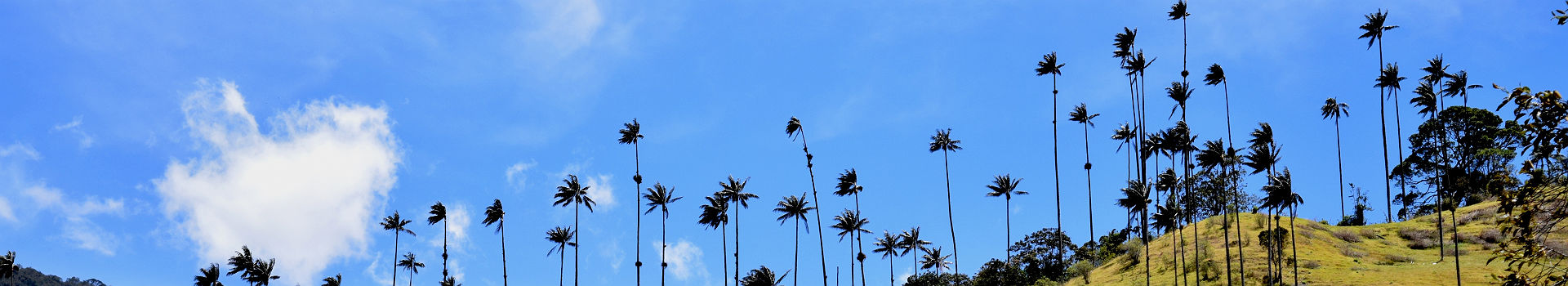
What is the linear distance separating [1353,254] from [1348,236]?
299 inches

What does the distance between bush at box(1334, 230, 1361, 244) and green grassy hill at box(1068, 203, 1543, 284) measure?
59mm

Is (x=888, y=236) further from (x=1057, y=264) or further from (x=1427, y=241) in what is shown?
(x=1427, y=241)

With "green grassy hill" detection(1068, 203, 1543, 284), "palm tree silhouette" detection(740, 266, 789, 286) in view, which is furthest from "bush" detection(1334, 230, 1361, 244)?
"palm tree silhouette" detection(740, 266, 789, 286)

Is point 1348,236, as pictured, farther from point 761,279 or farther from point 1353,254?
point 761,279

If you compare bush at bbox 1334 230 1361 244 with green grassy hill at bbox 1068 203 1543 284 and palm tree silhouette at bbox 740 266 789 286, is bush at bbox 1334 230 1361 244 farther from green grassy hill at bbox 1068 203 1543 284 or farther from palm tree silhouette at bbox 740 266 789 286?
palm tree silhouette at bbox 740 266 789 286

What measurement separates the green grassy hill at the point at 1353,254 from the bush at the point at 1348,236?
59 mm

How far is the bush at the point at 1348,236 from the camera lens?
76375 millimetres

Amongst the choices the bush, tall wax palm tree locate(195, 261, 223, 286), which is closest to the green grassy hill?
the bush

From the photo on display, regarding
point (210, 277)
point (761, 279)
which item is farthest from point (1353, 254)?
point (210, 277)

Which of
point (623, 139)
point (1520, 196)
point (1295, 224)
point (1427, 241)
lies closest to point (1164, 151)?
point (1295, 224)

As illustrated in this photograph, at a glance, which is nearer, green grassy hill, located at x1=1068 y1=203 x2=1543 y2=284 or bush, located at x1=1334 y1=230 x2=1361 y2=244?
green grassy hill, located at x1=1068 y1=203 x2=1543 y2=284

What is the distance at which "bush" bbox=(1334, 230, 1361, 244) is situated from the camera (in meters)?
76.4

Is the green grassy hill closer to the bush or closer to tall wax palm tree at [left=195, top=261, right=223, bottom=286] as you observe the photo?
the bush

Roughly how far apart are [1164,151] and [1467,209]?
23.1m
